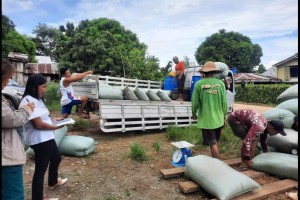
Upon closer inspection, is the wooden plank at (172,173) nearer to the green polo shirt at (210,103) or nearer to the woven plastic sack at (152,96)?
the green polo shirt at (210,103)

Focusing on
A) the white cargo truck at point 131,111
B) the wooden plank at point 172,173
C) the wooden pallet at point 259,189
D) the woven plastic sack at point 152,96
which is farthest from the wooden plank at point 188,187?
the woven plastic sack at point 152,96

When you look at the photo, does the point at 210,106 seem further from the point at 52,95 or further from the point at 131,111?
the point at 52,95

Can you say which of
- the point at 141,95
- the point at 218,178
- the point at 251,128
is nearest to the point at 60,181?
the point at 218,178

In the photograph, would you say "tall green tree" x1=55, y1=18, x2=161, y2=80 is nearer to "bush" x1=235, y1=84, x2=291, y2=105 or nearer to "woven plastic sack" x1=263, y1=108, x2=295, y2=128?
"bush" x1=235, y1=84, x2=291, y2=105

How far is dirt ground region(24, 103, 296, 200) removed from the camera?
11.6 ft

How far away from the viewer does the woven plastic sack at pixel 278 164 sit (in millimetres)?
3813

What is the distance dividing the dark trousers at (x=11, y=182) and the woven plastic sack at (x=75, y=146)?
2658 mm

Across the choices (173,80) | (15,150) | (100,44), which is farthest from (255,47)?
(15,150)

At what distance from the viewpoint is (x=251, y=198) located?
3229 mm

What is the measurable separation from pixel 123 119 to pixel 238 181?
12.2ft

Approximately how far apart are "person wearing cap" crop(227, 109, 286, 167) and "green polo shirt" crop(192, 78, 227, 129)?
0.34 m

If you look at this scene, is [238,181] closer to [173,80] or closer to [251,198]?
[251,198]

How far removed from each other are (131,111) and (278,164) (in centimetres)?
360

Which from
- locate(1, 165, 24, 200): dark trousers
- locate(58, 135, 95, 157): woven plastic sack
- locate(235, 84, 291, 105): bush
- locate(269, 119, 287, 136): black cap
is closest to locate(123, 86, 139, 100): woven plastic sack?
locate(58, 135, 95, 157): woven plastic sack
